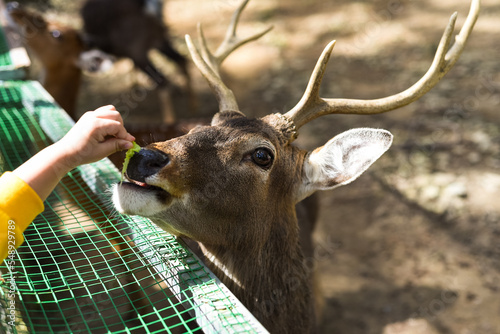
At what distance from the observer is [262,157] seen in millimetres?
2518

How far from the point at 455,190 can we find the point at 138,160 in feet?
14.0

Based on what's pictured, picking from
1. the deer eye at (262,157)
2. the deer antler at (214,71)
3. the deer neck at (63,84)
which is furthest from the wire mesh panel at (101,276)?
the deer neck at (63,84)

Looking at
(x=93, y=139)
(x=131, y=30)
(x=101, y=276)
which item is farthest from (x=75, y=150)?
(x=131, y=30)

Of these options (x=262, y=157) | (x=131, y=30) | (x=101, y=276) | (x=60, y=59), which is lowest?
(x=131, y=30)

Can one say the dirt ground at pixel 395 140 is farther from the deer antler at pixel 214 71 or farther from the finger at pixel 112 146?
the finger at pixel 112 146

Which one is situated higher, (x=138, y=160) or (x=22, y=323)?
(x=138, y=160)

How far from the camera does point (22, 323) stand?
Answer: 1.87 meters

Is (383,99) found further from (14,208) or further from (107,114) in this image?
(14,208)

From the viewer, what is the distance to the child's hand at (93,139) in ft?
6.27

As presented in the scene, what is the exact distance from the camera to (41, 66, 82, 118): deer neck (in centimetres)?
582

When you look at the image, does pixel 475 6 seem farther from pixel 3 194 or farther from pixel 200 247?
pixel 3 194

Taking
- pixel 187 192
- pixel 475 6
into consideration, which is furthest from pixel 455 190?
pixel 187 192

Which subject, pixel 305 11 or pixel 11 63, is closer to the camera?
pixel 11 63

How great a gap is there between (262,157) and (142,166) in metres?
0.69
